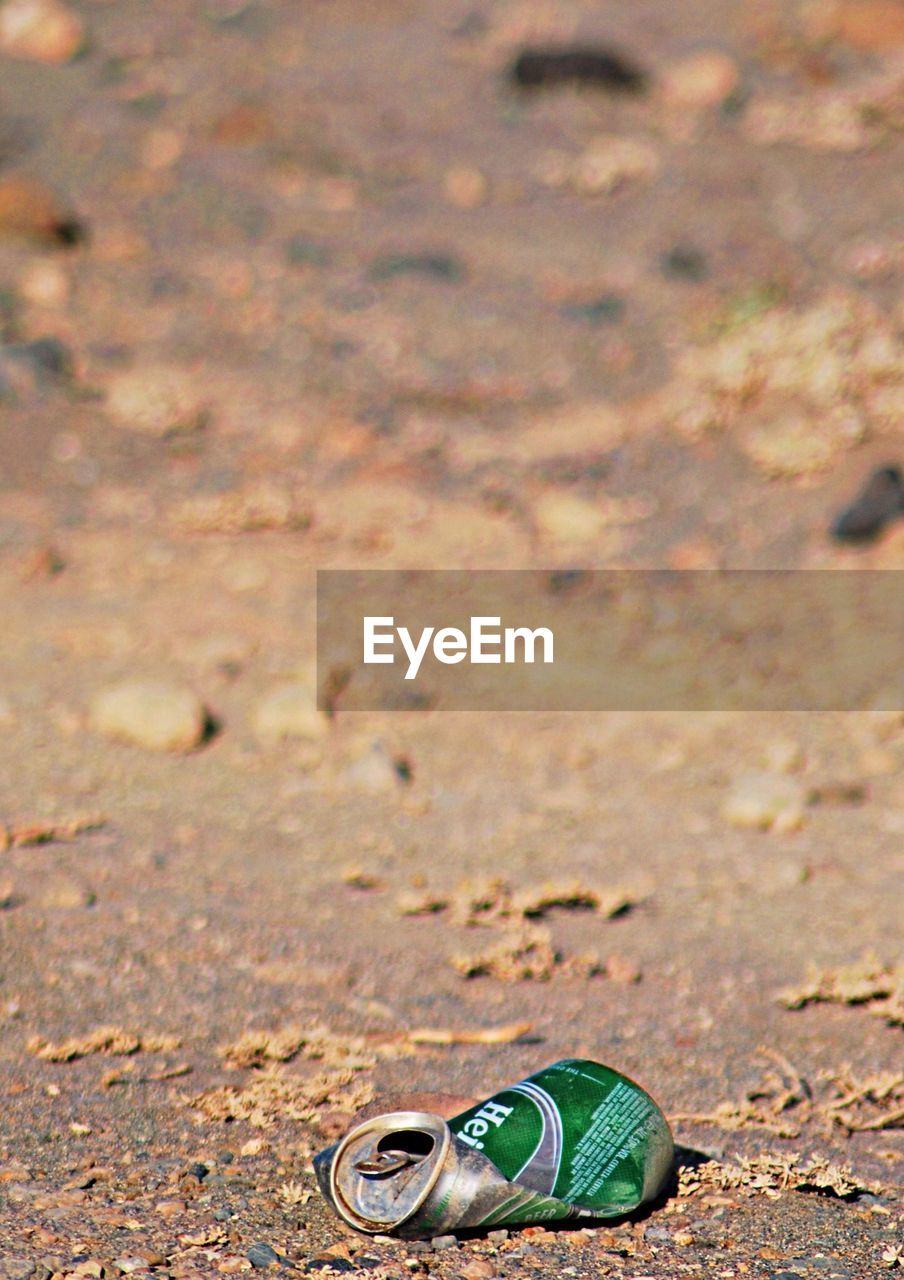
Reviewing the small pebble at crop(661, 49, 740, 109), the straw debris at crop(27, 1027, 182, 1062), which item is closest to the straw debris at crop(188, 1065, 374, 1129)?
the straw debris at crop(27, 1027, 182, 1062)

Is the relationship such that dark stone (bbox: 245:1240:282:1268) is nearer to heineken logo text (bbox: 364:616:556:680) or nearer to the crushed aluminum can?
the crushed aluminum can

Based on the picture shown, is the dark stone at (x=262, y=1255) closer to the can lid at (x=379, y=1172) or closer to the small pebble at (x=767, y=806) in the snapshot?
the can lid at (x=379, y=1172)

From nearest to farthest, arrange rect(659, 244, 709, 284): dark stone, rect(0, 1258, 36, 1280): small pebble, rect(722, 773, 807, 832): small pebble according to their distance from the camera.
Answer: rect(0, 1258, 36, 1280): small pebble, rect(722, 773, 807, 832): small pebble, rect(659, 244, 709, 284): dark stone

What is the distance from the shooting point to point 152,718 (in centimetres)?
526

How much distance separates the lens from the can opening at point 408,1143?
2754 mm

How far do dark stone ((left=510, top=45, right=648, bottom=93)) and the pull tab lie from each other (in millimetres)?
9101

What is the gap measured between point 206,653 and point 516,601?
139cm

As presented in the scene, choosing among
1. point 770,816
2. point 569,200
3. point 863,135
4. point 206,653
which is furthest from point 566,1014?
point 863,135

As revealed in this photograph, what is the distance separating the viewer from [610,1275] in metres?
2.59

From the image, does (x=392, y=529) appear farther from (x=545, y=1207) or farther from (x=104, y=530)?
(x=545, y=1207)

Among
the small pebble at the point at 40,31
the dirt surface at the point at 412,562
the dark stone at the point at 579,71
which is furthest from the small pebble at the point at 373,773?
the small pebble at the point at 40,31

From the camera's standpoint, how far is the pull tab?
8.76ft

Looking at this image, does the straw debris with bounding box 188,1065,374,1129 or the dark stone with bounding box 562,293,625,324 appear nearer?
the straw debris with bounding box 188,1065,374,1129

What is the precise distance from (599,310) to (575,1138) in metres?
6.42
